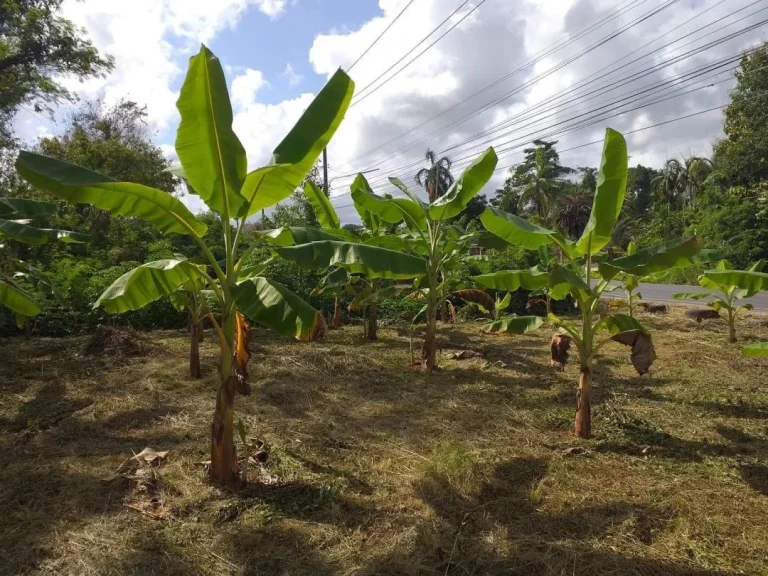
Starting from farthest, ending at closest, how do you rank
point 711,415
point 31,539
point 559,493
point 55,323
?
point 55,323 → point 711,415 → point 559,493 → point 31,539

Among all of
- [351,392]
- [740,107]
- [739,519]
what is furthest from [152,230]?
[740,107]

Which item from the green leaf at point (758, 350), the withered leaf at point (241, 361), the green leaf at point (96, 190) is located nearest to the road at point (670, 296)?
the green leaf at point (758, 350)

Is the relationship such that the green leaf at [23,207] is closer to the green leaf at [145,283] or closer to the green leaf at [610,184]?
the green leaf at [145,283]

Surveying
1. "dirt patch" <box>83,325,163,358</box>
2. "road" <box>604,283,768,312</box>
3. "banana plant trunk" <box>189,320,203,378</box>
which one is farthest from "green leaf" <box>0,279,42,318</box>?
"road" <box>604,283,768,312</box>

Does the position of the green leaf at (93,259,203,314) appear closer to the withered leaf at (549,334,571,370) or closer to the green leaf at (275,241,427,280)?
the green leaf at (275,241,427,280)

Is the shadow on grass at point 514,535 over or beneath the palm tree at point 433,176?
beneath

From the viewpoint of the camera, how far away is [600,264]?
4.21 metres

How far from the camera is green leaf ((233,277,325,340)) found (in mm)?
3307

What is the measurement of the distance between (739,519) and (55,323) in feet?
36.3

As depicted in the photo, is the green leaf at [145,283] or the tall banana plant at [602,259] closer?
the green leaf at [145,283]

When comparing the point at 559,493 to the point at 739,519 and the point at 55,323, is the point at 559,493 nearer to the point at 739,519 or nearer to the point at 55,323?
the point at 739,519

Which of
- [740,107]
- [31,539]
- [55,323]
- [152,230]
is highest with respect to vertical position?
[740,107]

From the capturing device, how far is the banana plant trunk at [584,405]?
4.50 metres

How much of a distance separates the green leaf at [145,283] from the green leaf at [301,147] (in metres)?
0.66
